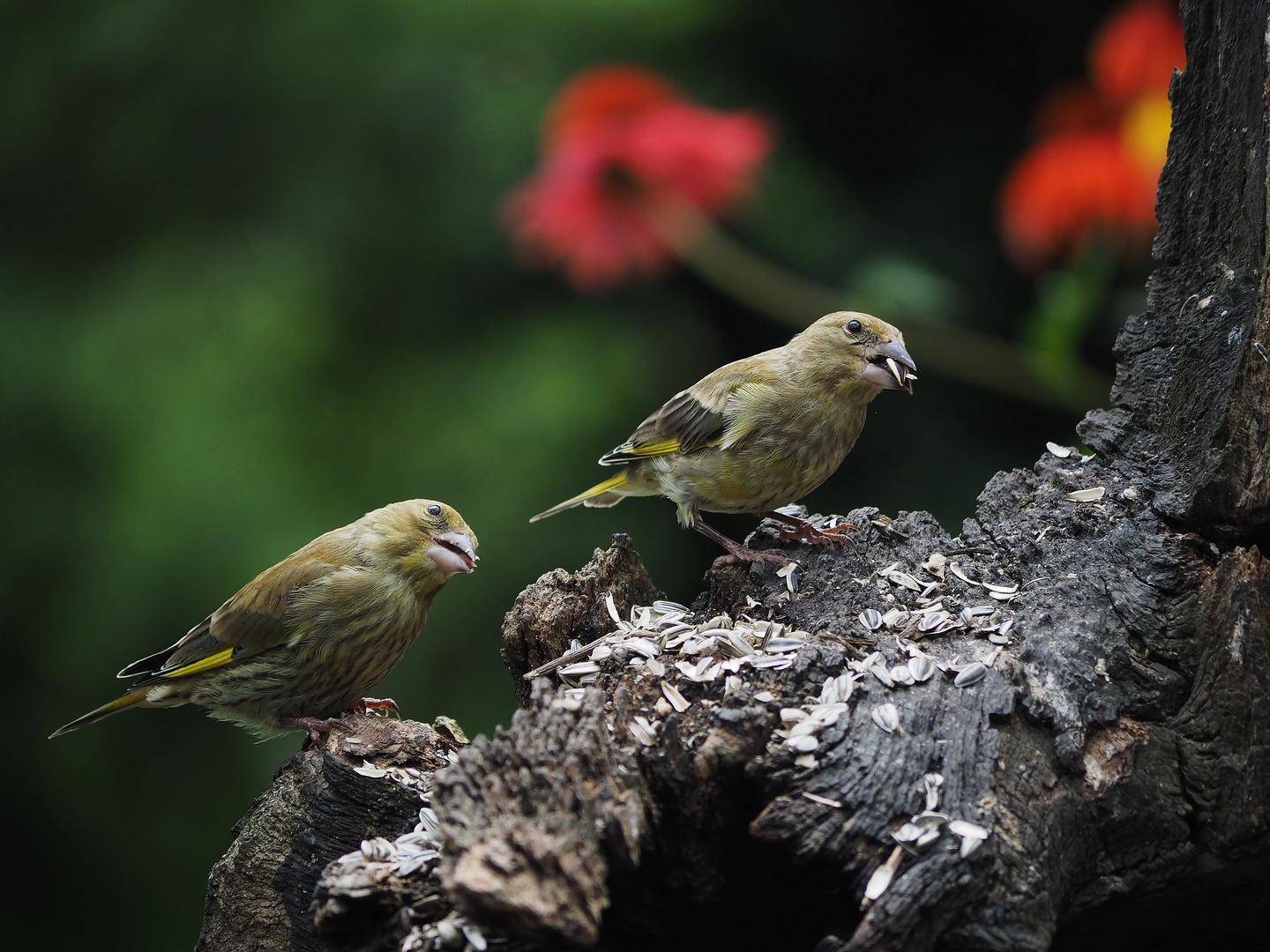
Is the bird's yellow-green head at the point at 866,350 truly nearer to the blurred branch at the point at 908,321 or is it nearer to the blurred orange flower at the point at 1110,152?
the blurred branch at the point at 908,321

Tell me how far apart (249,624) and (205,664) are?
209 millimetres

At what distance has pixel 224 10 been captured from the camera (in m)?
5.69

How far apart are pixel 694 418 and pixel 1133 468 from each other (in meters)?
1.55

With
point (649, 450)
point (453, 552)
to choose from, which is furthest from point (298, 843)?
point (649, 450)

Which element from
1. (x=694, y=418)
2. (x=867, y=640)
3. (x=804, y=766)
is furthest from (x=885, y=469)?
(x=804, y=766)

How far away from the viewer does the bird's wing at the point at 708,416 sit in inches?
162

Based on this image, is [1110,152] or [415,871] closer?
[415,871]

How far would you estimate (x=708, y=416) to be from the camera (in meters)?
4.19

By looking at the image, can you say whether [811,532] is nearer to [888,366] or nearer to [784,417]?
[784,417]

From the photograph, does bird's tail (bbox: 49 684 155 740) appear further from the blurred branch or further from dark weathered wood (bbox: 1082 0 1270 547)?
dark weathered wood (bbox: 1082 0 1270 547)

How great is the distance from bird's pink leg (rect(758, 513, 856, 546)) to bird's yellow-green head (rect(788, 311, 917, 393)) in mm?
570

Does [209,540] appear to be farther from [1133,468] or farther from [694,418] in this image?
[1133,468]

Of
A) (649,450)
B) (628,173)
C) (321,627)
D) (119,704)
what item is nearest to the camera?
(321,627)

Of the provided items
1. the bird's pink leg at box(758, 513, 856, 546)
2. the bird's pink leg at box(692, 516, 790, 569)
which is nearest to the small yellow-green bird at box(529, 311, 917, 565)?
the bird's pink leg at box(758, 513, 856, 546)
